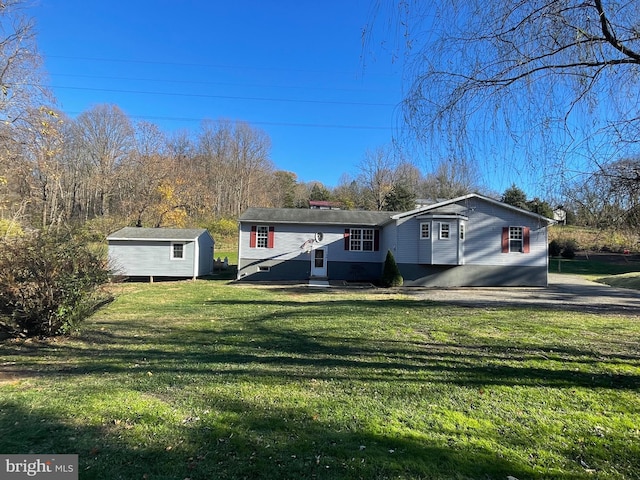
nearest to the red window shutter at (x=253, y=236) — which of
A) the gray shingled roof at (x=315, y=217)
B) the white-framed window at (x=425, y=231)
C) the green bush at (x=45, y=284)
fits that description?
the gray shingled roof at (x=315, y=217)

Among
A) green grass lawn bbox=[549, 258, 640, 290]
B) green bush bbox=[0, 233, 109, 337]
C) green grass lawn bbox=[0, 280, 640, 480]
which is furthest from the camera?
green grass lawn bbox=[549, 258, 640, 290]

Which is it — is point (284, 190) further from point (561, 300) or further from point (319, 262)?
point (561, 300)

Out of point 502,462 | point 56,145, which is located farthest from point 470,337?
point 56,145

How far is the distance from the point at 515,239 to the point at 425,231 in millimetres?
4933

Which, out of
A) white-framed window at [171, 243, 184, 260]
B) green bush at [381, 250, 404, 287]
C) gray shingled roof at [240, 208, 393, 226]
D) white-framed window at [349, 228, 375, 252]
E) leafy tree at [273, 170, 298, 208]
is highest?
leafy tree at [273, 170, 298, 208]

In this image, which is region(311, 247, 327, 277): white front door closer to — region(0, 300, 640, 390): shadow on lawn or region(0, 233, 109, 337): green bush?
region(0, 300, 640, 390): shadow on lawn

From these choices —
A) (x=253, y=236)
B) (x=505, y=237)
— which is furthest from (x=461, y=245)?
(x=253, y=236)

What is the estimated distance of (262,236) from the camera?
2161cm

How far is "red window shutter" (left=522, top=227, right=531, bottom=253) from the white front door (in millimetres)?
10694

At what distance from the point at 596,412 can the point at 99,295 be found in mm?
8242

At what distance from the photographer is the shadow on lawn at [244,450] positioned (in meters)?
2.64

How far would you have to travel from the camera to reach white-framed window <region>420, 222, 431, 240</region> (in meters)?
18.8

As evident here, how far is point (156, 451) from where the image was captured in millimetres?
2910

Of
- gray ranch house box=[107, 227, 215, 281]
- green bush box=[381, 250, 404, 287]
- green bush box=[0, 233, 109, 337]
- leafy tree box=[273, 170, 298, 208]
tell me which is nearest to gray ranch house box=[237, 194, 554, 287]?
green bush box=[381, 250, 404, 287]
